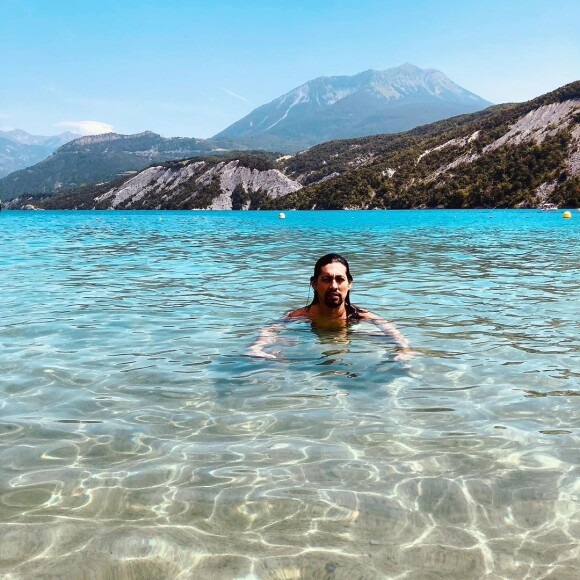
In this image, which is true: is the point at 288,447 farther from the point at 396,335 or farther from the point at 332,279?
the point at 396,335

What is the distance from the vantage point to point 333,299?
9.30m

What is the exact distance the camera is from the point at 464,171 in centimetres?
15400

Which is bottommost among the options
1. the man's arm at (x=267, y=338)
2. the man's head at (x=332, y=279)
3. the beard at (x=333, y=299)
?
the man's arm at (x=267, y=338)

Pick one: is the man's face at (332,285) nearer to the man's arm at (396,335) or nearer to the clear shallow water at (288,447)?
the clear shallow water at (288,447)

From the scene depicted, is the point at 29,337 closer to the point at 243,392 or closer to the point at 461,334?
the point at 243,392

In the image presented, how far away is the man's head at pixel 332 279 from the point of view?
28.8 ft

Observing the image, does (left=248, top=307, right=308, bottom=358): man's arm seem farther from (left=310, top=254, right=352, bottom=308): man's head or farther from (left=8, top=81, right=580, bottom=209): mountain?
(left=8, top=81, right=580, bottom=209): mountain

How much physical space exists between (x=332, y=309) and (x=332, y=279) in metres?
0.83

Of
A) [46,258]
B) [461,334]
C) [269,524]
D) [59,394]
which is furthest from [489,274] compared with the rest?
[46,258]

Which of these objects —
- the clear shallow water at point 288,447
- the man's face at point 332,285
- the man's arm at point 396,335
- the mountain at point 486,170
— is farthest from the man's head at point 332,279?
the mountain at point 486,170

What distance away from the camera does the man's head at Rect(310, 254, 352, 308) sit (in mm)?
8773

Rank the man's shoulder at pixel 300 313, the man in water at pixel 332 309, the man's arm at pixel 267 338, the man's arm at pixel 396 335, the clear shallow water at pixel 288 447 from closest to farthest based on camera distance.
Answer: the clear shallow water at pixel 288 447 < the man's arm at pixel 396 335 < the man's arm at pixel 267 338 < the man in water at pixel 332 309 < the man's shoulder at pixel 300 313

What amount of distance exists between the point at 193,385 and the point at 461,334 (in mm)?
5038

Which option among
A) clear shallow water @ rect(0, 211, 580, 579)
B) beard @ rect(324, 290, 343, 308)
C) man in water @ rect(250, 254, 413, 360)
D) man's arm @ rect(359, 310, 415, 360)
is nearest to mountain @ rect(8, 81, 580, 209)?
man's arm @ rect(359, 310, 415, 360)
